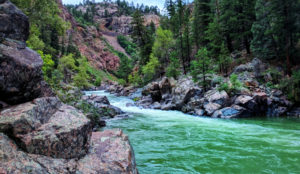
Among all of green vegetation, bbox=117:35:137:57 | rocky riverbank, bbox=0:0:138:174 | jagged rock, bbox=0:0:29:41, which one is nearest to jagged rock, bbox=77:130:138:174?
rocky riverbank, bbox=0:0:138:174

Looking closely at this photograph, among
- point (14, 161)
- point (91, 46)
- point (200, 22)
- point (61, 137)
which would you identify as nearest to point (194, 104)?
point (61, 137)

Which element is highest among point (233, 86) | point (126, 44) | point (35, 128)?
point (126, 44)

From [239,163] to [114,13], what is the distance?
17537 centimetres

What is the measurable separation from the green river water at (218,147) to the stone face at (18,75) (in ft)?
15.5

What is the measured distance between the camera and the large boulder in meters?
3.66

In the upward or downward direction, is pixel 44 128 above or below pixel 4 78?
below

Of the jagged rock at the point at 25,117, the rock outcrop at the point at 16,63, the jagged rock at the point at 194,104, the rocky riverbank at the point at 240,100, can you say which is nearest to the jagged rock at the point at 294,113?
the rocky riverbank at the point at 240,100

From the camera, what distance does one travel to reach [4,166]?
2947 mm

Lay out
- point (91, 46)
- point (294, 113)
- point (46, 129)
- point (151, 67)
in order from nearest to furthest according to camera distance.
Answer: point (46, 129) → point (294, 113) → point (151, 67) → point (91, 46)

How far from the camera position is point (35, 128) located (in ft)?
12.9

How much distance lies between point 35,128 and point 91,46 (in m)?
104

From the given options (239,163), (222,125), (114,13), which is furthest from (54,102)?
(114,13)

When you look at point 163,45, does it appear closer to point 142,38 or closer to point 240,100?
point 142,38

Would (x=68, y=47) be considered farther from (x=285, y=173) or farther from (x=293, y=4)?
(x=285, y=173)
